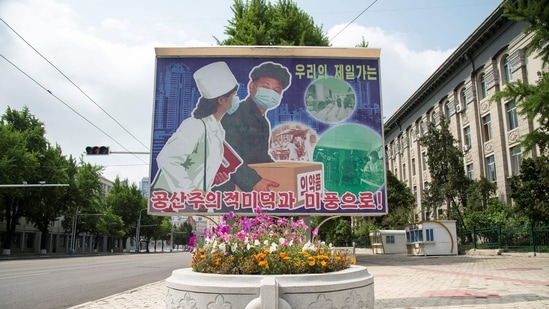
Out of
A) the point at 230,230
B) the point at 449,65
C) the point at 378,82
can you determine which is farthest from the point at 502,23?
the point at 230,230

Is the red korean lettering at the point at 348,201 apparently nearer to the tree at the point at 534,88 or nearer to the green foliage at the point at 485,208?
the tree at the point at 534,88

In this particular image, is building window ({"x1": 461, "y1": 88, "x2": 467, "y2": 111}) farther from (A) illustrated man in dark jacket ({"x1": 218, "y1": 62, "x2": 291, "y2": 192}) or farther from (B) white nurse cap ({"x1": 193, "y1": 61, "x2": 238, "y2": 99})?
(B) white nurse cap ({"x1": 193, "y1": 61, "x2": 238, "y2": 99})

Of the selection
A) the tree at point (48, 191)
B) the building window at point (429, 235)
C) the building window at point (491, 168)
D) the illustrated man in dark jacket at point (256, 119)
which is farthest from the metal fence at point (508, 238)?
the tree at point (48, 191)

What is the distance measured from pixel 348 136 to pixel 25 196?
134 ft

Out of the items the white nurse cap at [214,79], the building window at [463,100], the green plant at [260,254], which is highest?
the building window at [463,100]

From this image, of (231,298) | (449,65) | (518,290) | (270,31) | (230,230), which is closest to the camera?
(231,298)

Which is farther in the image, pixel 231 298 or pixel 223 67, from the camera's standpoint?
pixel 223 67

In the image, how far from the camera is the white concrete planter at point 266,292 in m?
5.28

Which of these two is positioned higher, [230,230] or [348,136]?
[348,136]

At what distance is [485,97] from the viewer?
35.6 metres

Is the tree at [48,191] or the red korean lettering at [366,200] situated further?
the tree at [48,191]

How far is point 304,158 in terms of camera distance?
1320cm

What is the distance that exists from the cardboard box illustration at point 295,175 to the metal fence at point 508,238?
1636 centimetres

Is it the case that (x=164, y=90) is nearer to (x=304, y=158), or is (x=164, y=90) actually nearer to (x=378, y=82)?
(x=304, y=158)
